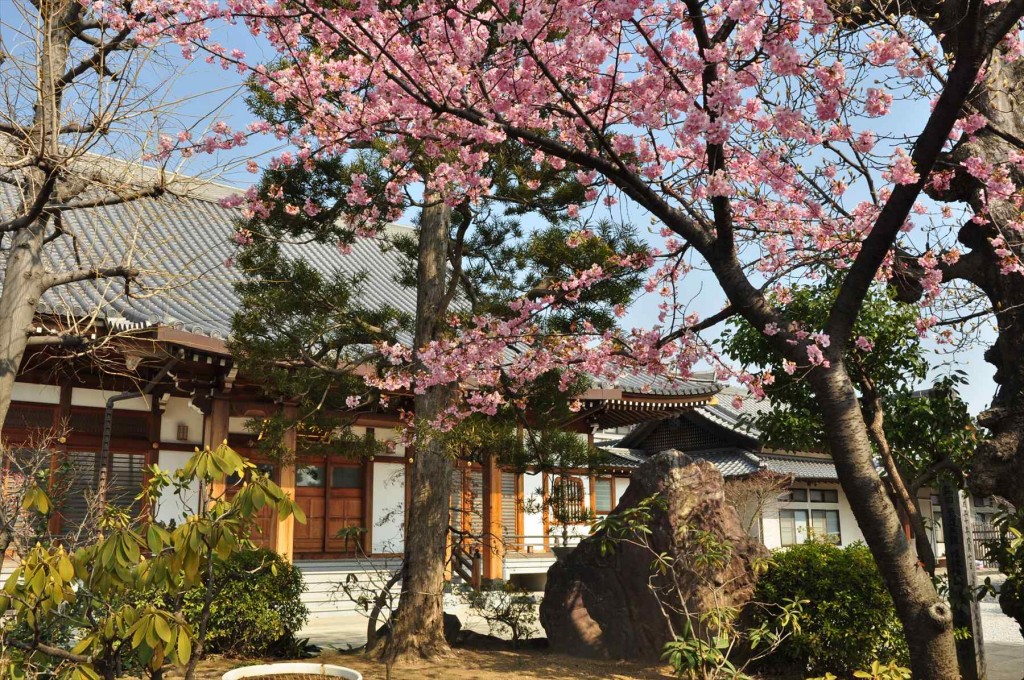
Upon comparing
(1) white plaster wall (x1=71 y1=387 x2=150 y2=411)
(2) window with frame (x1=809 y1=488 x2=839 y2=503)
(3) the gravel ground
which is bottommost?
(3) the gravel ground

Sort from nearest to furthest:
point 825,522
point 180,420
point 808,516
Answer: point 180,420 < point 808,516 < point 825,522

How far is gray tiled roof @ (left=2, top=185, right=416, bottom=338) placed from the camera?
7.16 m

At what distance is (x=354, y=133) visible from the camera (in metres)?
5.88

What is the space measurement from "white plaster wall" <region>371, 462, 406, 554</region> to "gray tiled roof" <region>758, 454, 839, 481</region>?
9394 millimetres

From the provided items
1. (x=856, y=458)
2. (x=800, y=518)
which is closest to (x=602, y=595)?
(x=856, y=458)

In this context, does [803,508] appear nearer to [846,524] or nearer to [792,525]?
[792,525]

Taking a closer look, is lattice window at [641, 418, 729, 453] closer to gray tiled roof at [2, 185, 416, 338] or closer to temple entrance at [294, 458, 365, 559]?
gray tiled roof at [2, 185, 416, 338]

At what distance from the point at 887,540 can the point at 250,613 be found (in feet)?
18.7

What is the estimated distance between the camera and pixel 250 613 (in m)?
7.66

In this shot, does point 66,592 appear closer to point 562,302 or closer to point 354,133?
point 354,133

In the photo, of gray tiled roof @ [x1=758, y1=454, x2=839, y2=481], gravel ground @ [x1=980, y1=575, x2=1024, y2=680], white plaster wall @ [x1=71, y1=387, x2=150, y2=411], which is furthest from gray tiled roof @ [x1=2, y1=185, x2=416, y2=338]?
gray tiled roof @ [x1=758, y1=454, x2=839, y2=481]

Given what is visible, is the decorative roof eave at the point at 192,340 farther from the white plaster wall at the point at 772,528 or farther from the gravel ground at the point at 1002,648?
the white plaster wall at the point at 772,528

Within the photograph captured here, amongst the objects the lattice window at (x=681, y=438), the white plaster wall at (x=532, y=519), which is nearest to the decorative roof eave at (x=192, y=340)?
the white plaster wall at (x=532, y=519)

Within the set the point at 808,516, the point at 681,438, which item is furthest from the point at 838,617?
the point at 681,438
